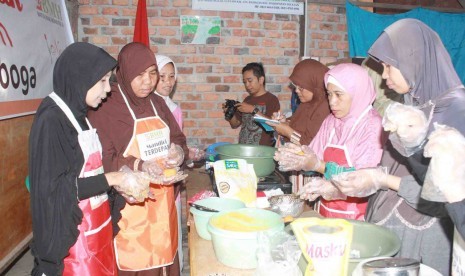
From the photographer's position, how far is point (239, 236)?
4.19 feet

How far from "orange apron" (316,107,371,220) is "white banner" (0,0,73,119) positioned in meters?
2.00

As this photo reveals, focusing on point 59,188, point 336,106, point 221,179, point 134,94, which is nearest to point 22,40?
point 134,94

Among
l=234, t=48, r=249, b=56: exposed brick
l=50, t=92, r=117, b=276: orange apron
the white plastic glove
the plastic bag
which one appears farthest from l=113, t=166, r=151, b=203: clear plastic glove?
l=234, t=48, r=249, b=56: exposed brick

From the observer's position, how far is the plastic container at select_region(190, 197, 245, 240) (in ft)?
5.24

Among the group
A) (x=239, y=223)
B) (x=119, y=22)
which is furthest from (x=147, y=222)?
(x=119, y=22)

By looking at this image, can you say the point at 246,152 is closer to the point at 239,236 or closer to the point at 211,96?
the point at 239,236

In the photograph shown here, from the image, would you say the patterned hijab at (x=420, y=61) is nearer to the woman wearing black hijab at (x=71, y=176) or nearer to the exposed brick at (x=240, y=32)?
the woman wearing black hijab at (x=71, y=176)

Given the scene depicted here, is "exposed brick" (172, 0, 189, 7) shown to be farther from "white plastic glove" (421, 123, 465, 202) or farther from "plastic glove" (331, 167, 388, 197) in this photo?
"white plastic glove" (421, 123, 465, 202)

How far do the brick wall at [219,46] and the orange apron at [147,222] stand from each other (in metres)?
1.89

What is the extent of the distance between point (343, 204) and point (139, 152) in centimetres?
124

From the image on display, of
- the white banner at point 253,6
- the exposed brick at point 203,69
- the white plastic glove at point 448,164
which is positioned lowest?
the white plastic glove at point 448,164

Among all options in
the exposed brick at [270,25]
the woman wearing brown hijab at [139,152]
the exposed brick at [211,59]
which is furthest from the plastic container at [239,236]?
the exposed brick at [270,25]

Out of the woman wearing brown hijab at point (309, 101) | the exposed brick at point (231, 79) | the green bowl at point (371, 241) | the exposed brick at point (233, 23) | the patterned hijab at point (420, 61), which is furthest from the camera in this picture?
the exposed brick at point (231, 79)

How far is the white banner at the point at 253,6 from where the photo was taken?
4.09m
